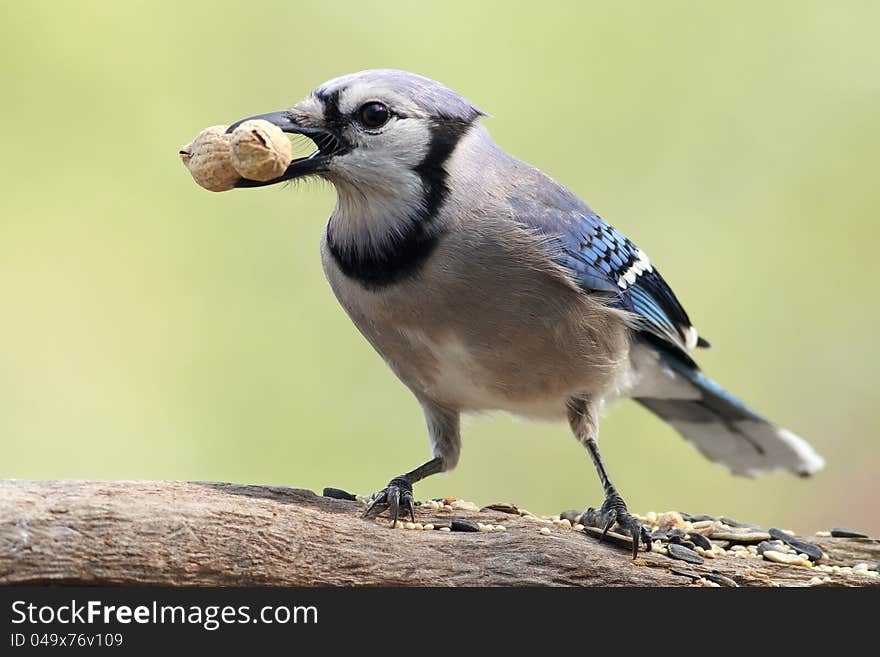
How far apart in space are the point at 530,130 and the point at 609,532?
7.49 feet

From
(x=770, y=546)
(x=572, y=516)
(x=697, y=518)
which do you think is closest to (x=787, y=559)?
(x=770, y=546)

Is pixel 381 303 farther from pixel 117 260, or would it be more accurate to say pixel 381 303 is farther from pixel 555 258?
pixel 117 260

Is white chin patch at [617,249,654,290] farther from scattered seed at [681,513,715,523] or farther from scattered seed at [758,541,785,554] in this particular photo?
scattered seed at [758,541,785,554]

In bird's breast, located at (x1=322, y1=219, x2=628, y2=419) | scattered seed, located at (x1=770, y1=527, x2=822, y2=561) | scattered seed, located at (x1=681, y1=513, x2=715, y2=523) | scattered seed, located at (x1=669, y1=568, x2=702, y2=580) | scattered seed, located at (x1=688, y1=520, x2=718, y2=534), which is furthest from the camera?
scattered seed, located at (x1=681, y1=513, x2=715, y2=523)

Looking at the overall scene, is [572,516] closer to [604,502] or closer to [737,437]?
[604,502]

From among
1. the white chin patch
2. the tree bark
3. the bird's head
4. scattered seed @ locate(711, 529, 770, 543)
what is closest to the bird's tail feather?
the white chin patch

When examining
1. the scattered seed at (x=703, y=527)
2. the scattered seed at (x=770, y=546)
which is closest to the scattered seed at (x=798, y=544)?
the scattered seed at (x=770, y=546)

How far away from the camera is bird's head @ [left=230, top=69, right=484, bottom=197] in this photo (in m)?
2.89

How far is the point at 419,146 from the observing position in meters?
2.96

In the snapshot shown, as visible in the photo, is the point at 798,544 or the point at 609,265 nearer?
the point at 798,544

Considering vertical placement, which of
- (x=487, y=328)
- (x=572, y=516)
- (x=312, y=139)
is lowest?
(x=572, y=516)

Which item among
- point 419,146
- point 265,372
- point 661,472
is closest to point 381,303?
point 419,146

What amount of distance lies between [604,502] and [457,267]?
70 cm

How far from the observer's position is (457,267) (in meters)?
2.95
